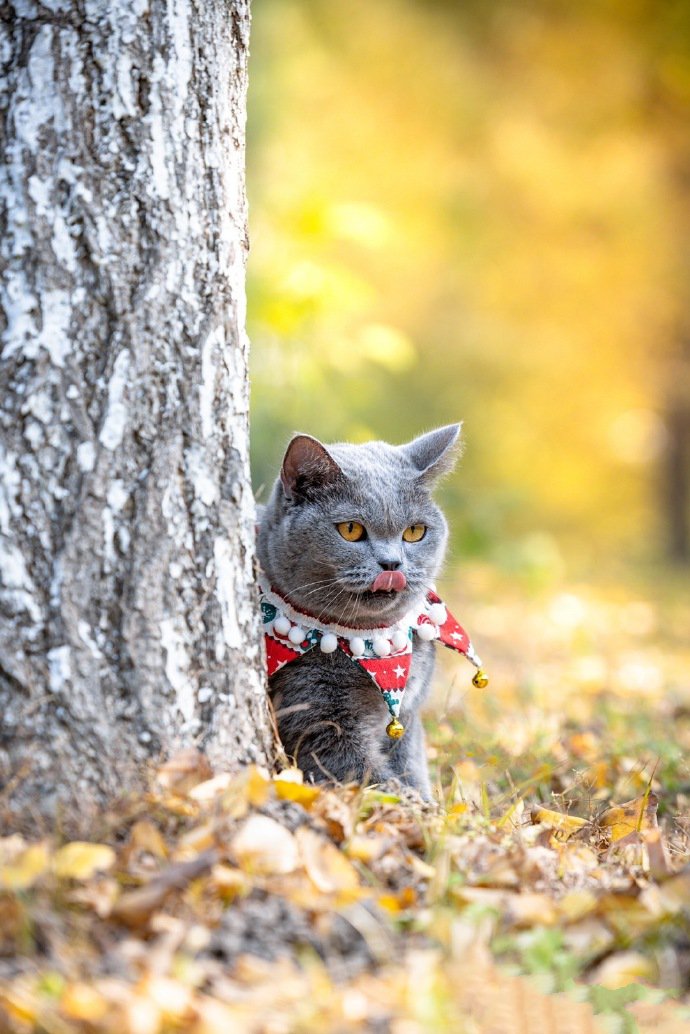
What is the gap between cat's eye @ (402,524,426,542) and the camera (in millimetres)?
2359

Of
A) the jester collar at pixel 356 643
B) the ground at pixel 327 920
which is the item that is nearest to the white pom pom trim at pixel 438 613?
the jester collar at pixel 356 643

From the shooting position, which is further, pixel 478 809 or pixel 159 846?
pixel 478 809

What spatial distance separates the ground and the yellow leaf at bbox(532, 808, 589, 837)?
4cm

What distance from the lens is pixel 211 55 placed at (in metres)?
1.76

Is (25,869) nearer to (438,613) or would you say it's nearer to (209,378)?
(209,378)

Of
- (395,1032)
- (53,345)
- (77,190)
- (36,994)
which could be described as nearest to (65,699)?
(36,994)

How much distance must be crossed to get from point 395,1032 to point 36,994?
463 millimetres

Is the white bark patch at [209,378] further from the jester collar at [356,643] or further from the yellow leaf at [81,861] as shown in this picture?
the yellow leaf at [81,861]

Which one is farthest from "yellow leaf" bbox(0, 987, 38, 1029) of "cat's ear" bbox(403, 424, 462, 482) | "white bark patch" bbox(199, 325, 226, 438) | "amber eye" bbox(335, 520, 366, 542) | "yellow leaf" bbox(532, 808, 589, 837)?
"cat's ear" bbox(403, 424, 462, 482)

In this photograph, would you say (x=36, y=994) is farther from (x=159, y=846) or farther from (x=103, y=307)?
(x=103, y=307)

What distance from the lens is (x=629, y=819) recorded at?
6.98ft

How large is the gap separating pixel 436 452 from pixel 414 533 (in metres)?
0.23

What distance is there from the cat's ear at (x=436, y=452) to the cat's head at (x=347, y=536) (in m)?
0.01

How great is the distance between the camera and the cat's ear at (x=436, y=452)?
241 centimetres
